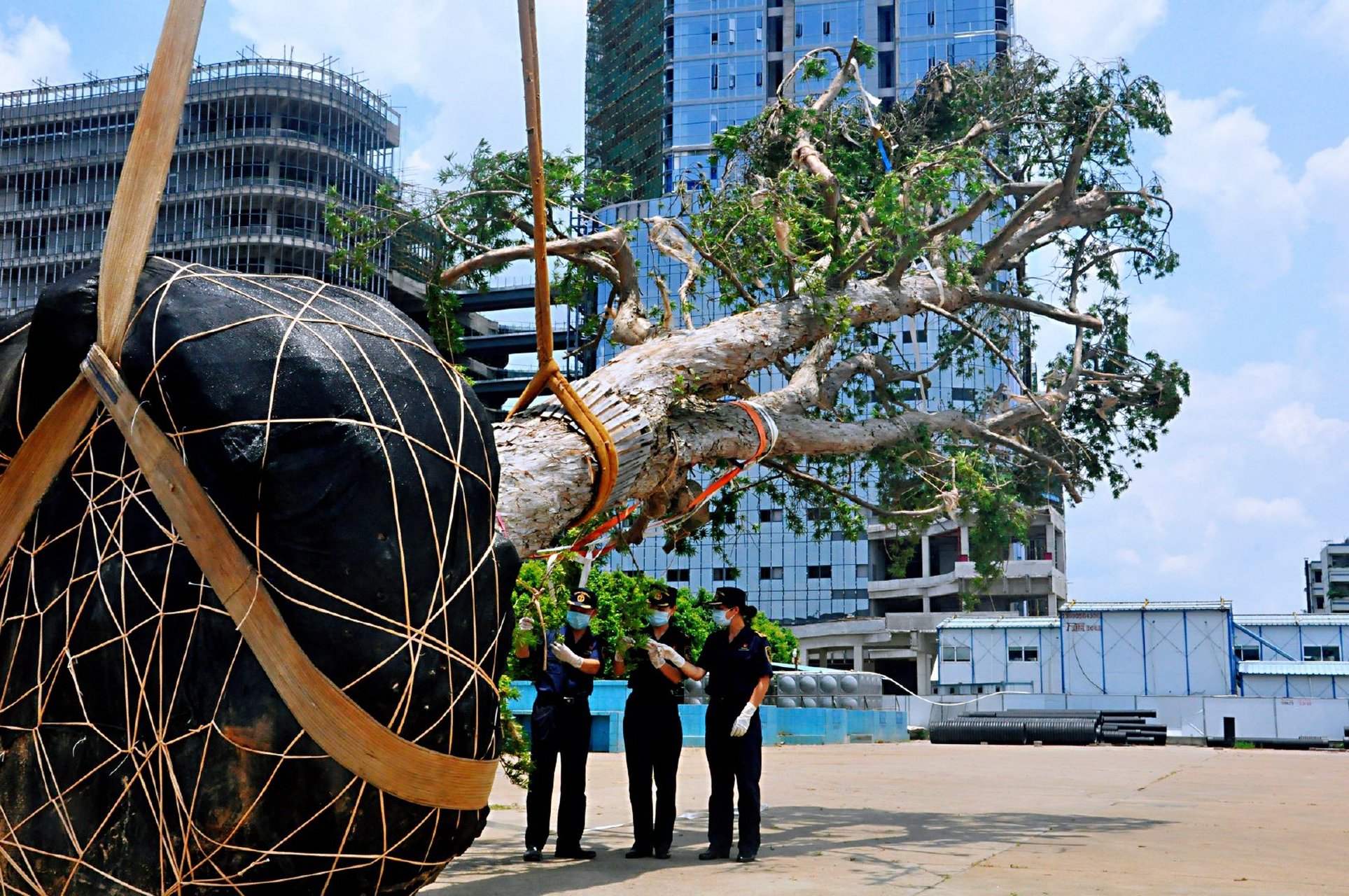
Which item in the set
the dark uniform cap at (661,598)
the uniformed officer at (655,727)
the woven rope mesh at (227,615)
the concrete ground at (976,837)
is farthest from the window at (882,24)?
the woven rope mesh at (227,615)

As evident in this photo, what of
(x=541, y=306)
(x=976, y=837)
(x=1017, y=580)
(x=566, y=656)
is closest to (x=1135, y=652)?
(x=976, y=837)

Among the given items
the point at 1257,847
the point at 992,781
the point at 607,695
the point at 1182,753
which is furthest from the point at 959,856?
the point at 1182,753

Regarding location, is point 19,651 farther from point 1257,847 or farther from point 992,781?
point 992,781

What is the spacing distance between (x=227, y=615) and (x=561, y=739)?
15.6 feet

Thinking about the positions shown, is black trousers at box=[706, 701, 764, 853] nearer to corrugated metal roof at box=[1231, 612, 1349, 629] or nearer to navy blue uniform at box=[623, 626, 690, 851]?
navy blue uniform at box=[623, 626, 690, 851]

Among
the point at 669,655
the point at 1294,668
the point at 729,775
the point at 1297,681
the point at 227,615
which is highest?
the point at 227,615

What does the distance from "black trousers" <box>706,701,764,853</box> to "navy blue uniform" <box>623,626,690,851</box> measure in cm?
23

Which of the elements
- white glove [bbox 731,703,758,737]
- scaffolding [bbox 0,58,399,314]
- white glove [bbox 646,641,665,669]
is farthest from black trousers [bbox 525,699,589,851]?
scaffolding [bbox 0,58,399,314]

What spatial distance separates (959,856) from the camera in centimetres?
714

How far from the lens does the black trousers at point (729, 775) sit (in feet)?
23.6

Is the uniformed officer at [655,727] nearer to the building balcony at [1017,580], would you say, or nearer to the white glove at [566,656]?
the white glove at [566,656]

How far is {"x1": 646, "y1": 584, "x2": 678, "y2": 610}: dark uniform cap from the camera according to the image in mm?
7457

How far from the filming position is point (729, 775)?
737 cm

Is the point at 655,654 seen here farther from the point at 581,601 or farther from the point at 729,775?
the point at 729,775
